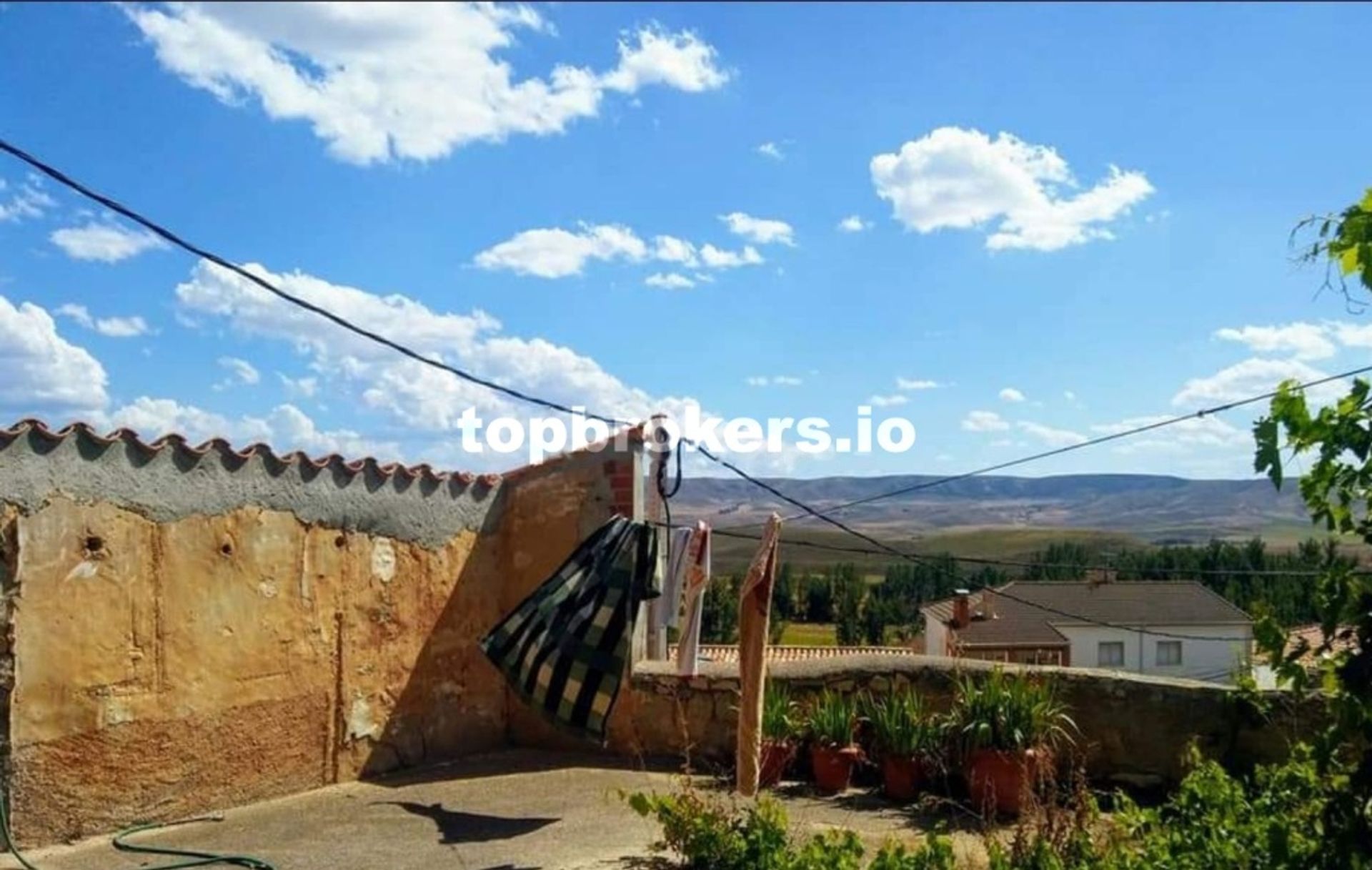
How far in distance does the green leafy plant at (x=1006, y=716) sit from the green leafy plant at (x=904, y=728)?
7.8 inches

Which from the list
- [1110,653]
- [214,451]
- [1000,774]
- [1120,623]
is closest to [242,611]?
[214,451]

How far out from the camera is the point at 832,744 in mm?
7113

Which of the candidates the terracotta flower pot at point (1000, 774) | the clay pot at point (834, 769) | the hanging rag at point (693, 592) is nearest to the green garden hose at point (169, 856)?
the hanging rag at point (693, 592)

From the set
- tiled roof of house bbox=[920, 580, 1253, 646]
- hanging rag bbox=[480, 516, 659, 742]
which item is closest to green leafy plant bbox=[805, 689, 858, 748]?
hanging rag bbox=[480, 516, 659, 742]

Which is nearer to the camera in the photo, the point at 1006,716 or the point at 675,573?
the point at 1006,716

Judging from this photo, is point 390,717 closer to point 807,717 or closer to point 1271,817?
point 807,717

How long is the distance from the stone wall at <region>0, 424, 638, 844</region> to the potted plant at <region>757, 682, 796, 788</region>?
1711mm

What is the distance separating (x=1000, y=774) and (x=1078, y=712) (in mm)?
1021

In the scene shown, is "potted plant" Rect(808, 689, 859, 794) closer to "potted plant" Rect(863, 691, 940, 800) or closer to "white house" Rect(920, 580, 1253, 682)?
"potted plant" Rect(863, 691, 940, 800)

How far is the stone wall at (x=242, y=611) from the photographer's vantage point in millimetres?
5586

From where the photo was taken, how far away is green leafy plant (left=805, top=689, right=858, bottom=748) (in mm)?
7125

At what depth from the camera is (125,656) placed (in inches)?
233

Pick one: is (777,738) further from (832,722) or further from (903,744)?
(903,744)

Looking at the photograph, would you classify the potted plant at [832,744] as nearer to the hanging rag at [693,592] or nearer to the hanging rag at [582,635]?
Answer: the hanging rag at [693,592]
